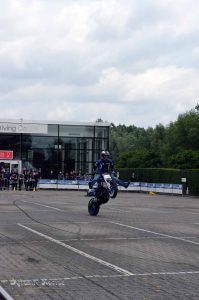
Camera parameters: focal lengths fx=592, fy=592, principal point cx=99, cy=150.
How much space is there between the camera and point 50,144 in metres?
61.4

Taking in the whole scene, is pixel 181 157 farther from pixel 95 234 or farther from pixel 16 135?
pixel 95 234

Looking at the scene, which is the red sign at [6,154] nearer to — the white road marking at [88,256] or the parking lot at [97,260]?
the parking lot at [97,260]

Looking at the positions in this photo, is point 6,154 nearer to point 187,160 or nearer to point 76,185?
point 76,185

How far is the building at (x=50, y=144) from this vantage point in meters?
59.4

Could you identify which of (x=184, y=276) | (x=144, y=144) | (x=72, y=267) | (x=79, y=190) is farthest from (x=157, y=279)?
(x=144, y=144)

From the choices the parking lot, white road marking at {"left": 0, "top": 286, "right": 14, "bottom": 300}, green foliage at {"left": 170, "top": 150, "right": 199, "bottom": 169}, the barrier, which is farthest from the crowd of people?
white road marking at {"left": 0, "top": 286, "right": 14, "bottom": 300}

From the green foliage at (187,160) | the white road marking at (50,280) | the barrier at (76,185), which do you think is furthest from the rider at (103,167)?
the green foliage at (187,160)

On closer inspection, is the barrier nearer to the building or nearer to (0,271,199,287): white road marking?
the building

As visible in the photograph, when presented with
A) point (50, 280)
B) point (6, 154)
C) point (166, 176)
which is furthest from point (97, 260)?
point (6, 154)

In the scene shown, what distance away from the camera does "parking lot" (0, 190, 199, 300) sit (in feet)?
26.0

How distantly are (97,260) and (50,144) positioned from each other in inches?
2024

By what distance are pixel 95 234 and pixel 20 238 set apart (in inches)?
81.5

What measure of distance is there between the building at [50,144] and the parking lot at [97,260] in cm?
4256

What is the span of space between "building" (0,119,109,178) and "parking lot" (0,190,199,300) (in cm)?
4256
